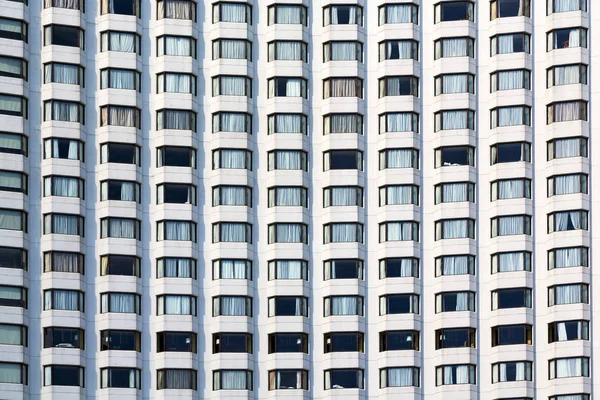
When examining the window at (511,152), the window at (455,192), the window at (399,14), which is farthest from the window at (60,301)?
the window at (511,152)

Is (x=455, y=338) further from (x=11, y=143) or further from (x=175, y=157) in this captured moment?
(x=11, y=143)

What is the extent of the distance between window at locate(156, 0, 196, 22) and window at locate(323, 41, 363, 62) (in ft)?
33.6

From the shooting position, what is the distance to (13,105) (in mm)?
131375

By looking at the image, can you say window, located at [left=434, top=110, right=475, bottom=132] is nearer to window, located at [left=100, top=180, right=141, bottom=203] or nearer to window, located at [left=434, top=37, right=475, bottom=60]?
window, located at [left=434, top=37, right=475, bottom=60]

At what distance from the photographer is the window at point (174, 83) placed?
13425 cm

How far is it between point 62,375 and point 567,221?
123 feet

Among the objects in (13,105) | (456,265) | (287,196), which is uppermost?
(13,105)

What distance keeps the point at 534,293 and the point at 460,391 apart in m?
8.77

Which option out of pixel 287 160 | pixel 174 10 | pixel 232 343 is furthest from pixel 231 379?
pixel 174 10

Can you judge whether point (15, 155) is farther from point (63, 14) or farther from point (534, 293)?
point (534, 293)

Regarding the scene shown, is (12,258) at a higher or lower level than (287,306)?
higher

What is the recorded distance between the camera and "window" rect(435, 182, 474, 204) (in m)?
133

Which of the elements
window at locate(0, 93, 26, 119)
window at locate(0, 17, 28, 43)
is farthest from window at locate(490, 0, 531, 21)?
window at locate(0, 93, 26, 119)

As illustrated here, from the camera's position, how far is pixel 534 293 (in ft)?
431
